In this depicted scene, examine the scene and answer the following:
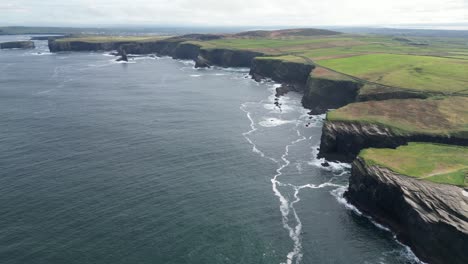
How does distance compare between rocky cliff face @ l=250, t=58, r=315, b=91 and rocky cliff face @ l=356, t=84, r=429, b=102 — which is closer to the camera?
rocky cliff face @ l=356, t=84, r=429, b=102

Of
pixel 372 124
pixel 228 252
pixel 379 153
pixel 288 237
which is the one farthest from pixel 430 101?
pixel 228 252

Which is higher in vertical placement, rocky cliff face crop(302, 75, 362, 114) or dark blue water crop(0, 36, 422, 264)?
rocky cliff face crop(302, 75, 362, 114)

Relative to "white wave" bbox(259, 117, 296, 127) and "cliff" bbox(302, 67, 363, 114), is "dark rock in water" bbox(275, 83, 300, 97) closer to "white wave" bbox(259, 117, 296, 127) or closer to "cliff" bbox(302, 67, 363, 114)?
"cliff" bbox(302, 67, 363, 114)

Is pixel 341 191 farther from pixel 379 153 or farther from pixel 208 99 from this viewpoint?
pixel 208 99

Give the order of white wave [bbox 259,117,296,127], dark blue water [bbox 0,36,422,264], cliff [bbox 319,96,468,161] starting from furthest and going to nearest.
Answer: white wave [bbox 259,117,296,127] < cliff [bbox 319,96,468,161] < dark blue water [bbox 0,36,422,264]

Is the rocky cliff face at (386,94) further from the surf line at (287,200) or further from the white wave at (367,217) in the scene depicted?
the white wave at (367,217)

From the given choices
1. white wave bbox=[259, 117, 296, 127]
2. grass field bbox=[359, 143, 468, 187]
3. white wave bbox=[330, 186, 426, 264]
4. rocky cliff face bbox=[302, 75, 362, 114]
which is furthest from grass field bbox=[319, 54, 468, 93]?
white wave bbox=[330, 186, 426, 264]
